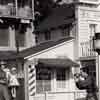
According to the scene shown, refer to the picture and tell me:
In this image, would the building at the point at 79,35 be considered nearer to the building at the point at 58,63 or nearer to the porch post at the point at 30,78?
the building at the point at 58,63

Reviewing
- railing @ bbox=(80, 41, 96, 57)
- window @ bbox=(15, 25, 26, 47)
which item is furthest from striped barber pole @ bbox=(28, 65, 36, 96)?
window @ bbox=(15, 25, 26, 47)

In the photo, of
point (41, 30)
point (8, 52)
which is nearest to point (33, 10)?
point (41, 30)

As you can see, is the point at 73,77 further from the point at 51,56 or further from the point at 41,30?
the point at 41,30

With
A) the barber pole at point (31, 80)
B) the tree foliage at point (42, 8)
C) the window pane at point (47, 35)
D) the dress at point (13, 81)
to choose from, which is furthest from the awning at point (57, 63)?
the tree foliage at point (42, 8)

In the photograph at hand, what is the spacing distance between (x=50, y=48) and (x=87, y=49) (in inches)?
96.3

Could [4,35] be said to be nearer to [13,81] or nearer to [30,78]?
[30,78]

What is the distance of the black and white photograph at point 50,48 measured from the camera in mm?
19453

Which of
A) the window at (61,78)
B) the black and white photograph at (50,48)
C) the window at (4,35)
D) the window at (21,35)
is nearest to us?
the black and white photograph at (50,48)

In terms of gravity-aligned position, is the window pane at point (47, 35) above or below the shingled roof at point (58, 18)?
below

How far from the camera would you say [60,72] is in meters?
21.2

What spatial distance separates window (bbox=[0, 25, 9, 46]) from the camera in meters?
26.7

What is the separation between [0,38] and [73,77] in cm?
797

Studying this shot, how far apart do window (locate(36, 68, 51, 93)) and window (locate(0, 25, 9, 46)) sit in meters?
6.88

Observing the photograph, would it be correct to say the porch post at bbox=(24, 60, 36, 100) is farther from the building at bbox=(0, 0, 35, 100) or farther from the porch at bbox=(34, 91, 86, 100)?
the building at bbox=(0, 0, 35, 100)
